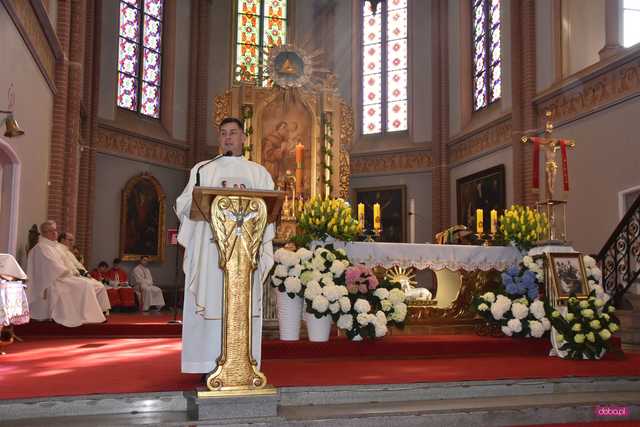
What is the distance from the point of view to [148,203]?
16703 millimetres

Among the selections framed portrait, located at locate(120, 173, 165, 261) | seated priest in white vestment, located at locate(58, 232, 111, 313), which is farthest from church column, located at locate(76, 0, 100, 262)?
seated priest in white vestment, located at locate(58, 232, 111, 313)

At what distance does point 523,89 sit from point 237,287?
11.8 metres

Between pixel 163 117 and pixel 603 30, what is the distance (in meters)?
10.9

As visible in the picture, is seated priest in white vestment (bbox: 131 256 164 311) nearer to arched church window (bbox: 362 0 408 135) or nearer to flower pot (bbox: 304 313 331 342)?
arched church window (bbox: 362 0 408 135)

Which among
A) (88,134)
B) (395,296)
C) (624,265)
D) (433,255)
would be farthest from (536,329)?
(88,134)

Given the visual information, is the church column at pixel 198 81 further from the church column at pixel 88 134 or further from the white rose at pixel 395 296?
the white rose at pixel 395 296

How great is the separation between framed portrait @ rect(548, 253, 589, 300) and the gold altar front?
3.96 metres

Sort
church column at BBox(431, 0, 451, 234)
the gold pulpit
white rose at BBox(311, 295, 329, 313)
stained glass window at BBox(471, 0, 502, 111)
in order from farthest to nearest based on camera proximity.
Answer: church column at BBox(431, 0, 451, 234)
stained glass window at BBox(471, 0, 502, 111)
white rose at BBox(311, 295, 329, 313)
the gold pulpit

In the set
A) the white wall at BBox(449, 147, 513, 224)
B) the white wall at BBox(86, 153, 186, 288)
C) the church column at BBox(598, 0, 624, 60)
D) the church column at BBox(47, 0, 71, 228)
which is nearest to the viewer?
the church column at BBox(47, 0, 71, 228)

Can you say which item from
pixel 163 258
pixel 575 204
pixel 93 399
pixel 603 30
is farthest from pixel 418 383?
pixel 163 258

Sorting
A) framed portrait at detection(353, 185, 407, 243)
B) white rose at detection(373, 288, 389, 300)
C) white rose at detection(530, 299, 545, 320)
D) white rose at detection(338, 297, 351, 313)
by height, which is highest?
framed portrait at detection(353, 185, 407, 243)

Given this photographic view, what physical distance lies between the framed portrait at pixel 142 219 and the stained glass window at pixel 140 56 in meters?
2.07

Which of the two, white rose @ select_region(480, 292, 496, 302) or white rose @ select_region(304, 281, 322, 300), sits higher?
white rose @ select_region(304, 281, 322, 300)

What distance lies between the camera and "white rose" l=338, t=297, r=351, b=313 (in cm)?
651
